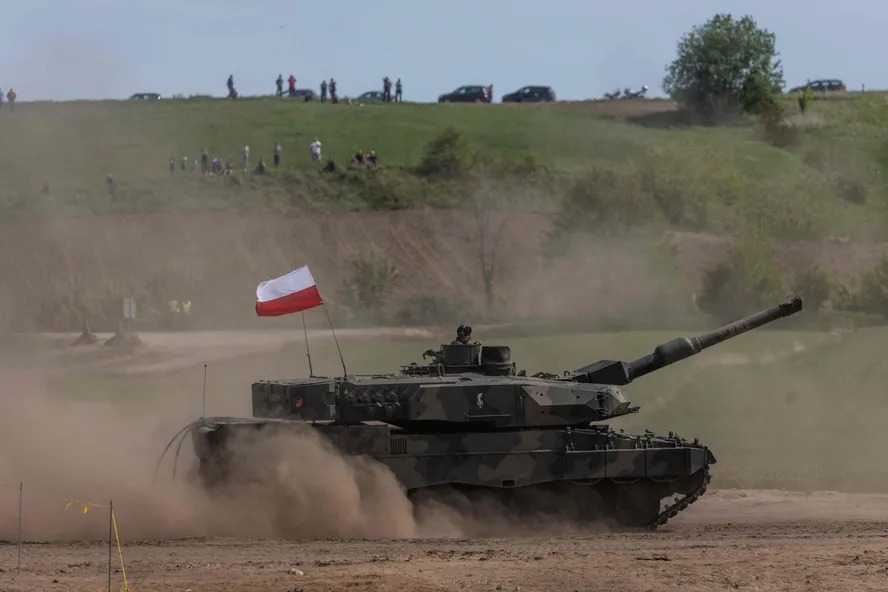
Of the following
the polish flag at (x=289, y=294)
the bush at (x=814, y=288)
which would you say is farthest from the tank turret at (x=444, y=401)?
the bush at (x=814, y=288)

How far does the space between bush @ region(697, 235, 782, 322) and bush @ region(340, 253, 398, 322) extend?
11.5 m

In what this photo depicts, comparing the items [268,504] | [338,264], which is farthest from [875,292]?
[268,504]

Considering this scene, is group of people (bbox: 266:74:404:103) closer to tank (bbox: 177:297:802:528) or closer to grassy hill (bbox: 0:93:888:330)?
grassy hill (bbox: 0:93:888:330)

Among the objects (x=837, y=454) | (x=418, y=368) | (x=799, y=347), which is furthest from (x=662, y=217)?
(x=418, y=368)

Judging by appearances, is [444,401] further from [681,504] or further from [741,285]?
[741,285]

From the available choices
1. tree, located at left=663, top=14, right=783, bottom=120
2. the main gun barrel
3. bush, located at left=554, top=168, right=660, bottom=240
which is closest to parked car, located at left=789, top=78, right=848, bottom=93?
tree, located at left=663, top=14, right=783, bottom=120

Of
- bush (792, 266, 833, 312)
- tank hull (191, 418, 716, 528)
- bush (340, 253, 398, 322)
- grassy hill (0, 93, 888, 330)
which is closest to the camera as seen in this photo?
tank hull (191, 418, 716, 528)

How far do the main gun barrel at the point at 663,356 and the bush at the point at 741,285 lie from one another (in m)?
26.5

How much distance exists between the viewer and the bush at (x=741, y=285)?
170 ft

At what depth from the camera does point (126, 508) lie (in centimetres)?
2162

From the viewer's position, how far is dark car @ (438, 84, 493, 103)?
99.0m

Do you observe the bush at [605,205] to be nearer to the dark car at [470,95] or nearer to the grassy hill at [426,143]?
the grassy hill at [426,143]

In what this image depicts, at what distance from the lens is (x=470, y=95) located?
3915 inches

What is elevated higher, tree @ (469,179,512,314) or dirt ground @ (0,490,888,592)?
tree @ (469,179,512,314)
